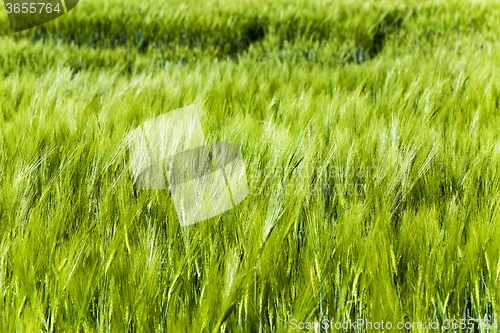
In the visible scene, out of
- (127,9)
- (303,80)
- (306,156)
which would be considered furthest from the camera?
(127,9)

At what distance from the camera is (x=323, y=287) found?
1.62 feet

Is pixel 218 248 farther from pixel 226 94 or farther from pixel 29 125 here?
pixel 226 94

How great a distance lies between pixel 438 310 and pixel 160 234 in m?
0.40

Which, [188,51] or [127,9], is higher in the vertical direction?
[127,9]

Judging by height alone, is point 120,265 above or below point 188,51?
above

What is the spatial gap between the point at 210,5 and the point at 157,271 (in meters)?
3.36

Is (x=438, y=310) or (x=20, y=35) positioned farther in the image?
(x=20, y=35)

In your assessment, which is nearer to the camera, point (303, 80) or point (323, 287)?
point (323, 287)

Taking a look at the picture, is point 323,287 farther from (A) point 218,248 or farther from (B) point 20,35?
(B) point 20,35

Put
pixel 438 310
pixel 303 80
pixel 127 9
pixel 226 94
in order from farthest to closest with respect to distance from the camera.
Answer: pixel 127 9 < pixel 303 80 < pixel 226 94 < pixel 438 310

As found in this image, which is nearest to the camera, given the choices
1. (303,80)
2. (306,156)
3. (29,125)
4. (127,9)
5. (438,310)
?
(438,310)

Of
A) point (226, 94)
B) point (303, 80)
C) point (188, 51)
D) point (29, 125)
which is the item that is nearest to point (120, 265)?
point (29, 125)

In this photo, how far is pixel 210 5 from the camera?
341 centimetres

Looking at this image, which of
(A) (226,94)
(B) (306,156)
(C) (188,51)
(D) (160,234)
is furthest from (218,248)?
(C) (188,51)
